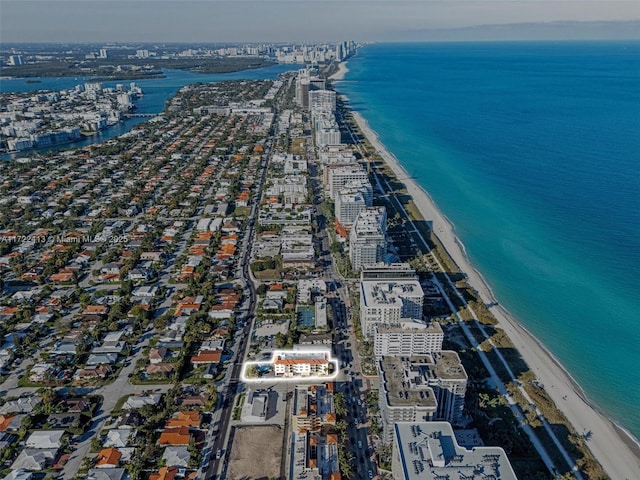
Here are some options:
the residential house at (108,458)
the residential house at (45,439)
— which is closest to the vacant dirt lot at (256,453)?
the residential house at (108,458)

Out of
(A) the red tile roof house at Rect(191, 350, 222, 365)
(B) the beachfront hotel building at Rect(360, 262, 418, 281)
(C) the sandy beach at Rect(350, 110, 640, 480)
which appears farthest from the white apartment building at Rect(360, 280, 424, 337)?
(A) the red tile roof house at Rect(191, 350, 222, 365)

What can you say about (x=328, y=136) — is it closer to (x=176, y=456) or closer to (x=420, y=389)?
(x=420, y=389)

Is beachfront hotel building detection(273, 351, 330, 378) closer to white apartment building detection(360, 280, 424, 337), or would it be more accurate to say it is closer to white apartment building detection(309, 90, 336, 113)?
white apartment building detection(360, 280, 424, 337)

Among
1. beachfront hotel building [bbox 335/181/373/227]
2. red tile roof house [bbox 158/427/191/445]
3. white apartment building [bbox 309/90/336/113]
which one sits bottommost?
red tile roof house [bbox 158/427/191/445]

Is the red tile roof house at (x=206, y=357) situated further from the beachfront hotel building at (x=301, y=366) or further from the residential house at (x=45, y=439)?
the residential house at (x=45, y=439)

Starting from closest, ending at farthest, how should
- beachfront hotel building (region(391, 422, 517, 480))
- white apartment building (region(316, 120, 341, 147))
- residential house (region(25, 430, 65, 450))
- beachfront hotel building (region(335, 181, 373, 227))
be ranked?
1. beachfront hotel building (region(391, 422, 517, 480))
2. residential house (region(25, 430, 65, 450))
3. beachfront hotel building (region(335, 181, 373, 227))
4. white apartment building (region(316, 120, 341, 147))

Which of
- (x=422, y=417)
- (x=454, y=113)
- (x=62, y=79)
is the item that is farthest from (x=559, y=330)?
(x=62, y=79)

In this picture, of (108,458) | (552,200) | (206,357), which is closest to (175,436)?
(108,458)
